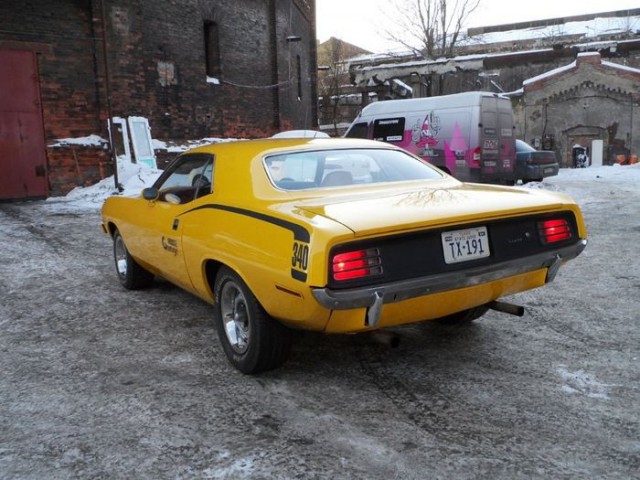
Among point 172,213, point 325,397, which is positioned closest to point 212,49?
point 172,213

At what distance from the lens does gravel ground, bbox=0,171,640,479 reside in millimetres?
2455

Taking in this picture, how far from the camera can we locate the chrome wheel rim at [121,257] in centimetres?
547

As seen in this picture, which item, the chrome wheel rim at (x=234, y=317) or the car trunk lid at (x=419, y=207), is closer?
the car trunk lid at (x=419, y=207)

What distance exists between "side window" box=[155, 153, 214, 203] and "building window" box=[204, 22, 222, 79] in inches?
494

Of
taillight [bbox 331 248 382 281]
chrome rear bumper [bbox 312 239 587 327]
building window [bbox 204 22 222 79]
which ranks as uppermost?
building window [bbox 204 22 222 79]

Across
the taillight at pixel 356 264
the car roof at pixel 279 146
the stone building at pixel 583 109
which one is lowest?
the taillight at pixel 356 264

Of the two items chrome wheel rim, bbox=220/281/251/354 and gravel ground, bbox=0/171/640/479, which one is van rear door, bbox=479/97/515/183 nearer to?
gravel ground, bbox=0/171/640/479

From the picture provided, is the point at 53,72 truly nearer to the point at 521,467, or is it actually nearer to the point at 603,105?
the point at 521,467

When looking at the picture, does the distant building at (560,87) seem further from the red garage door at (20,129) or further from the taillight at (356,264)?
the taillight at (356,264)

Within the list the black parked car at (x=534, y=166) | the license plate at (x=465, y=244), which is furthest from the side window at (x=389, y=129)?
the license plate at (x=465, y=244)

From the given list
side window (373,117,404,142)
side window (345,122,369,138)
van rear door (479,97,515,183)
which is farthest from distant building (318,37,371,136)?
van rear door (479,97,515,183)

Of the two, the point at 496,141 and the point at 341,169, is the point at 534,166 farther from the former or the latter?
the point at 341,169

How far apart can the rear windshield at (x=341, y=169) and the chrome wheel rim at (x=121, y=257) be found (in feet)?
7.90

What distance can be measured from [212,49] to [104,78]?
13.5ft
